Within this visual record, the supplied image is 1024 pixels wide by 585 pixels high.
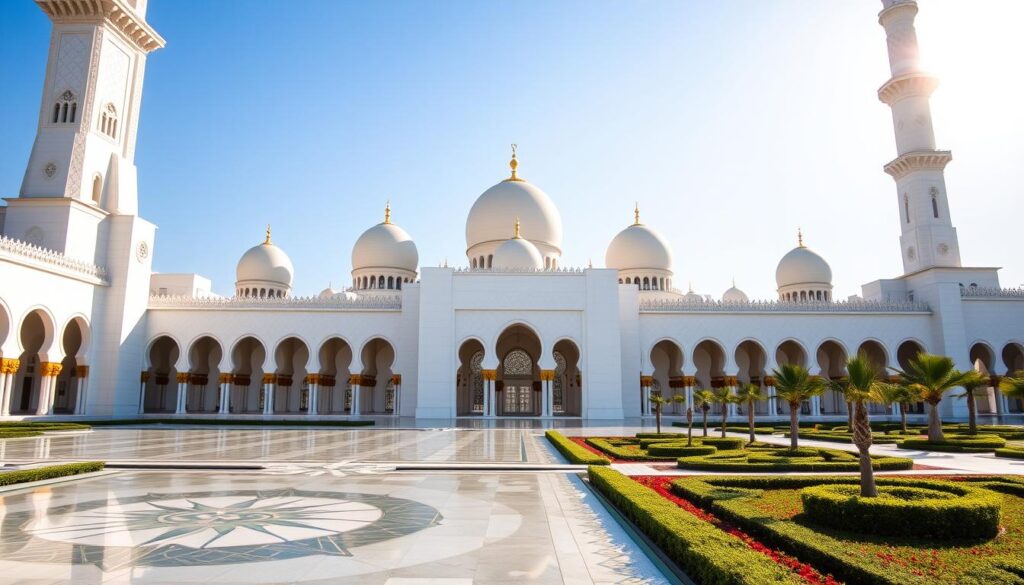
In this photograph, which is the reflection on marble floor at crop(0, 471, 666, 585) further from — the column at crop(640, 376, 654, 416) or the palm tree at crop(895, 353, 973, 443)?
the column at crop(640, 376, 654, 416)

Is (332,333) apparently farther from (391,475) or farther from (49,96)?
(391,475)

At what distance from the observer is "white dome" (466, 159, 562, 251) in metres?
28.1

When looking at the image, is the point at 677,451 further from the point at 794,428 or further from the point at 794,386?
the point at 794,386

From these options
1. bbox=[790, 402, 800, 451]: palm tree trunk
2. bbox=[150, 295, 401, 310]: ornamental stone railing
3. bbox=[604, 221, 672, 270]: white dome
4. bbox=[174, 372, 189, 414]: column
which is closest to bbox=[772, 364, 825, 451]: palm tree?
bbox=[790, 402, 800, 451]: palm tree trunk

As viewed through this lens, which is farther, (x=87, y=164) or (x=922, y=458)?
(x=87, y=164)

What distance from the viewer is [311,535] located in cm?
442

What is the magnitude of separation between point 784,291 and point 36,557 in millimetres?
30902

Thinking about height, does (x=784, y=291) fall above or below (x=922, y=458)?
above

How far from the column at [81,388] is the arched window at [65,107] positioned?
8.79 meters

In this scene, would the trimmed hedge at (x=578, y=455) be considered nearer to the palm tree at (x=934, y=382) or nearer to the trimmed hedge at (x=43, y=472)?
the trimmed hedge at (x=43, y=472)

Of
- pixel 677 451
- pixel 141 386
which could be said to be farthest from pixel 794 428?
pixel 141 386

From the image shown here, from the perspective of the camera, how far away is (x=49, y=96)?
73.0ft

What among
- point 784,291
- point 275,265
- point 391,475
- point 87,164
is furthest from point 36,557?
point 784,291

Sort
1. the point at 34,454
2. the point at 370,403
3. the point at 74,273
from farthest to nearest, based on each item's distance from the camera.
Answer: the point at 370,403
the point at 74,273
the point at 34,454
